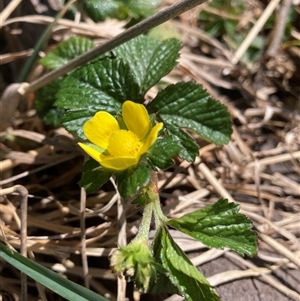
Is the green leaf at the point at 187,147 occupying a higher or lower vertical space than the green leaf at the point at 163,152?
lower

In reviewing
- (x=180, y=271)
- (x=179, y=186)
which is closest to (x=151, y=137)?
(x=180, y=271)

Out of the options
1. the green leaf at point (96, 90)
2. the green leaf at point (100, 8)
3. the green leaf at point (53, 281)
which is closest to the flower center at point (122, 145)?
the green leaf at point (96, 90)

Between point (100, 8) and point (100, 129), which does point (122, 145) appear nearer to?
point (100, 129)

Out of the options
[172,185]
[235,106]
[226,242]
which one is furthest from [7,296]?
[235,106]

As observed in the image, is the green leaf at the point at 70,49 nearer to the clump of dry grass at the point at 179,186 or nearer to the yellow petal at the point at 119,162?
the clump of dry grass at the point at 179,186

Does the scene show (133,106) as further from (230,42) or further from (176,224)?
(230,42)

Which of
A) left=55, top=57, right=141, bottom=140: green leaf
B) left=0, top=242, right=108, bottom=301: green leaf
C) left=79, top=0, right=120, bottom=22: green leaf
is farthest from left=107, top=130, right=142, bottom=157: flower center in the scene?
left=79, top=0, right=120, bottom=22: green leaf
